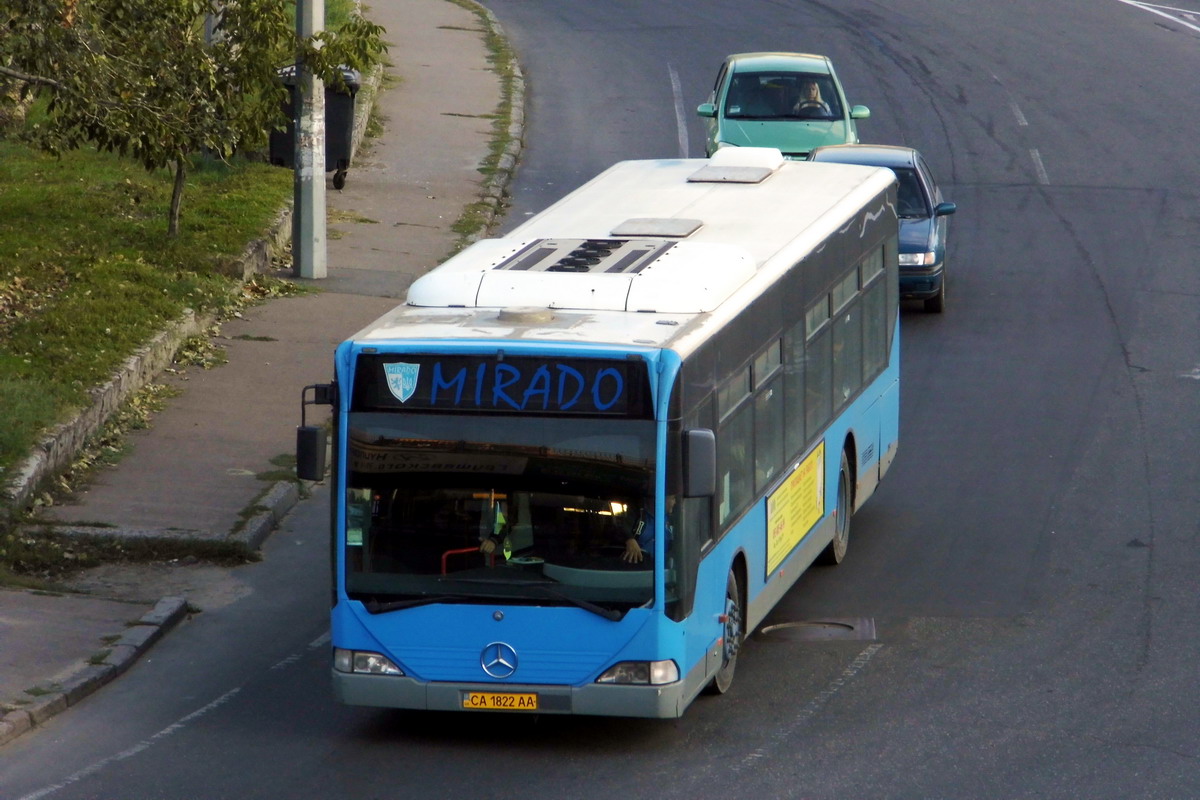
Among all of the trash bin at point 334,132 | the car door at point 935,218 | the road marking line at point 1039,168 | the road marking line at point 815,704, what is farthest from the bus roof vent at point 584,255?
the road marking line at point 1039,168

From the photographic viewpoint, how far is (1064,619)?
11.6 meters

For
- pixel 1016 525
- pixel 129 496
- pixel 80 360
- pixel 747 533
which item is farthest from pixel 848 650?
pixel 80 360

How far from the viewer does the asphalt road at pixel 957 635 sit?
9.13 meters

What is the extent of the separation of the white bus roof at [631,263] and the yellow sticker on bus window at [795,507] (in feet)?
4.44

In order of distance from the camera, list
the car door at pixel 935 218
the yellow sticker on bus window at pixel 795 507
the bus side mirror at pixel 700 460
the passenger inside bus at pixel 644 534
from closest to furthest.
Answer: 1. the bus side mirror at pixel 700 460
2. the passenger inside bus at pixel 644 534
3. the yellow sticker on bus window at pixel 795 507
4. the car door at pixel 935 218

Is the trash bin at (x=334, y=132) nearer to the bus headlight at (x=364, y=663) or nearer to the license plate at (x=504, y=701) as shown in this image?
the bus headlight at (x=364, y=663)

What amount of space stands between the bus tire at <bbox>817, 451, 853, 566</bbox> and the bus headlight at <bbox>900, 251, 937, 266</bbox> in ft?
22.3

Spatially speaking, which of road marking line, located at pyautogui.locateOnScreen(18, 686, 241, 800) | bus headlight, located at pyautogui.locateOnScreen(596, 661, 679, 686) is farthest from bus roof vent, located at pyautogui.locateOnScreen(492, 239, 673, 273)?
road marking line, located at pyautogui.locateOnScreen(18, 686, 241, 800)

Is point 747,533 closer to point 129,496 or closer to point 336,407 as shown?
point 336,407

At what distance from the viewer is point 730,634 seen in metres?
10.1

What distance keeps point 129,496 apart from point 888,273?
6.16m

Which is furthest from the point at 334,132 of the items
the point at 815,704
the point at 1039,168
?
the point at 815,704

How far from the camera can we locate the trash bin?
20.5 m

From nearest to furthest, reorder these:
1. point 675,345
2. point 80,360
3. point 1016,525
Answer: point 675,345, point 1016,525, point 80,360
